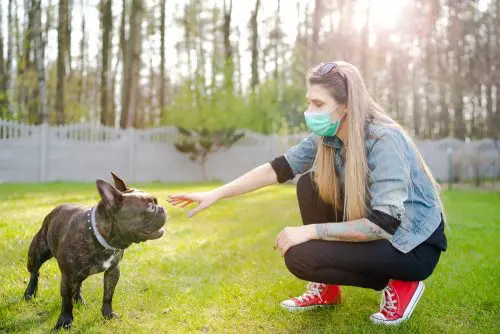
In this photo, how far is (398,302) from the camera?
11.4ft

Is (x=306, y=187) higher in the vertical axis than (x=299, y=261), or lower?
higher

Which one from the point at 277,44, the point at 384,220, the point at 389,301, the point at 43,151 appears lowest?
the point at 389,301

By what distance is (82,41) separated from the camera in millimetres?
33062

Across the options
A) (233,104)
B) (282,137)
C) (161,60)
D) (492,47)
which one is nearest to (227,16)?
(161,60)

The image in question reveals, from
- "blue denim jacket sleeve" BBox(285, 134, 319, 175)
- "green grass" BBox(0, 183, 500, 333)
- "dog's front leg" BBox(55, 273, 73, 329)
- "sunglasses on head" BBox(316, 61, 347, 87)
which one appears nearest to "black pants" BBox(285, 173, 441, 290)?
"green grass" BBox(0, 183, 500, 333)

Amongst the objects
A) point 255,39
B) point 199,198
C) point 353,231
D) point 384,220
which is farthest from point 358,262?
point 255,39

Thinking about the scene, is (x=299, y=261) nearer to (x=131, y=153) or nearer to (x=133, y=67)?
(x=131, y=153)

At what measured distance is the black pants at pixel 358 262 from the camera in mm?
3254

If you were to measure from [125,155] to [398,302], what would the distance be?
640 inches

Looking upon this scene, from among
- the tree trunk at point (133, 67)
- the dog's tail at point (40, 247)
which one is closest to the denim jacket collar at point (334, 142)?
the dog's tail at point (40, 247)

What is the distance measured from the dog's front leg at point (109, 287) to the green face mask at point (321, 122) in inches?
62.2

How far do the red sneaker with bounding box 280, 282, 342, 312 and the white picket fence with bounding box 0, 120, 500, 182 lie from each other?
14.4 meters

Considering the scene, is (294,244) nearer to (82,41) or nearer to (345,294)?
(345,294)

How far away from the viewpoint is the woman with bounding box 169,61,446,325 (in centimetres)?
313
